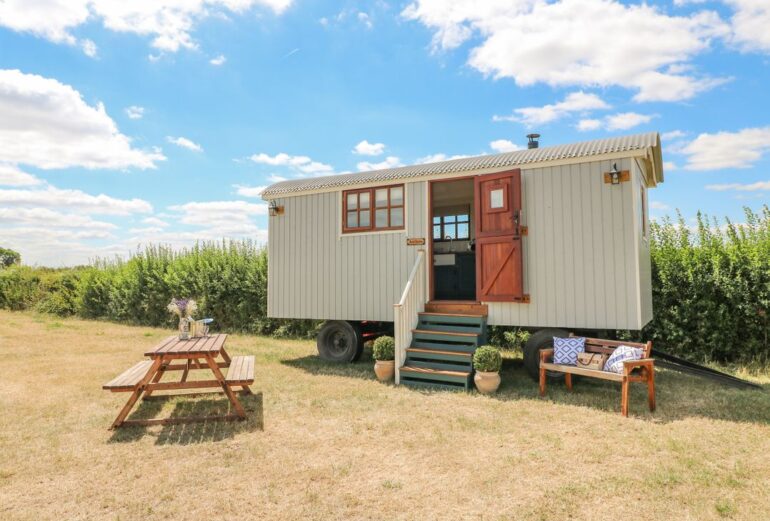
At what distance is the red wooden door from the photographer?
6504 millimetres

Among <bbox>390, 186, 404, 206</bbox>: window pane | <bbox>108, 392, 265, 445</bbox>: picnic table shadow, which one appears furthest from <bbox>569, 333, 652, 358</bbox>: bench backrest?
<bbox>108, 392, 265, 445</bbox>: picnic table shadow

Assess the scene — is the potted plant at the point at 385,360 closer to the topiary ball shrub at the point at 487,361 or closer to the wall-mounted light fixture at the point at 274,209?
the topiary ball shrub at the point at 487,361

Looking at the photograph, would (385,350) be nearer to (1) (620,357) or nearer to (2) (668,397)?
(1) (620,357)

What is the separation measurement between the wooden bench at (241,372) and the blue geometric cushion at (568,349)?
3.58 meters

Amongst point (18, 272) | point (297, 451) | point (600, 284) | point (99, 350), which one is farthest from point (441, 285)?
point (18, 272)

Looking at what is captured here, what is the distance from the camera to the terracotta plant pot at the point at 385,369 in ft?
21.3

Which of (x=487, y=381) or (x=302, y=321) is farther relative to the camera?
(x=302, y=321)

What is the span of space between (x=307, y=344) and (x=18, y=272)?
1683cm

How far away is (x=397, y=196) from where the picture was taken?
7.57m

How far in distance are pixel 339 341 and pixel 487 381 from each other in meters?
3.25

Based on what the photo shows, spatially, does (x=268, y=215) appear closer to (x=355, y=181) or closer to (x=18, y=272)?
(x=355, y=181)

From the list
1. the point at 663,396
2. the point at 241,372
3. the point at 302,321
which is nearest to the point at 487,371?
the point at 663,396

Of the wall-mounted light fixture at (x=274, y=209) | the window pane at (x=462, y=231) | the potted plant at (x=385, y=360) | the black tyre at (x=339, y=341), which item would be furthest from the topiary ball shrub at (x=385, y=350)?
the window pane at (x=462, y=231)

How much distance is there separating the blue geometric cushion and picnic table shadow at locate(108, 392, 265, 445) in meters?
3.51
